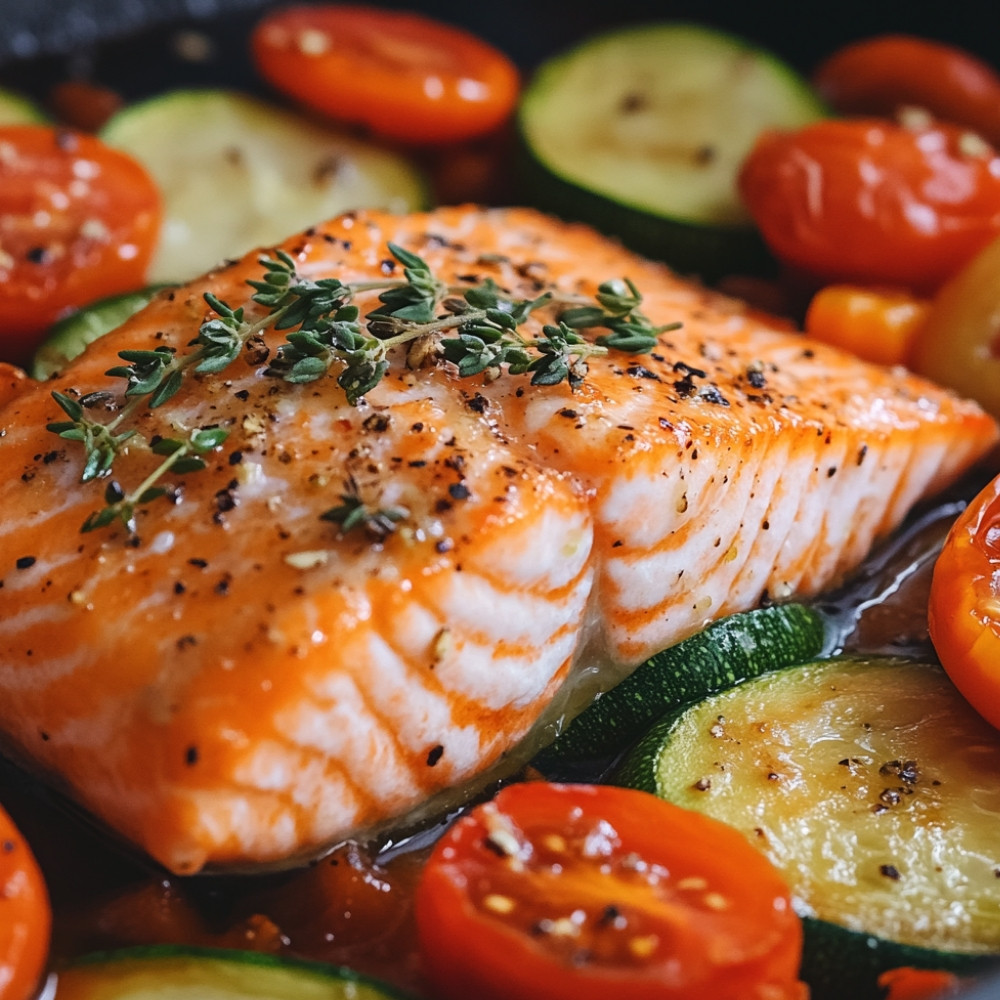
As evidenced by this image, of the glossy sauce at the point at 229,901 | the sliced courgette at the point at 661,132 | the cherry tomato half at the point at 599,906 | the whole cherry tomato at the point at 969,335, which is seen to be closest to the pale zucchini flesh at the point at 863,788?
the cherry tomato half at the point at 599,906

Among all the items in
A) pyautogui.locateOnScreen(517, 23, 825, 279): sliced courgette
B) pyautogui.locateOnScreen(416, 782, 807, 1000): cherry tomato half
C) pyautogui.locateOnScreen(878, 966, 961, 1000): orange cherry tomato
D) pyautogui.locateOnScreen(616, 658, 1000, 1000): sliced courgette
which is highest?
pyautogui.locateOnScreen(517, 23, 825, 279): sliced courgette

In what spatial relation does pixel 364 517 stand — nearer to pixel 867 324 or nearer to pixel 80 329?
pixel 80 329

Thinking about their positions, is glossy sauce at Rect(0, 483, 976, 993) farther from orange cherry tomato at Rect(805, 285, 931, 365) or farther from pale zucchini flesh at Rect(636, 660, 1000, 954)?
orange cherry tomato at Rect(805, 285, 931, 365)

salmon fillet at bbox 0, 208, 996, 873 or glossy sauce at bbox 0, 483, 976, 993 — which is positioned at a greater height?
salmon fillet at bbox 0, 208, 996, 873

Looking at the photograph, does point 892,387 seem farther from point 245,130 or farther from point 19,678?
point 245,130

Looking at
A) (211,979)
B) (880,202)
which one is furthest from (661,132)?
(211,979)

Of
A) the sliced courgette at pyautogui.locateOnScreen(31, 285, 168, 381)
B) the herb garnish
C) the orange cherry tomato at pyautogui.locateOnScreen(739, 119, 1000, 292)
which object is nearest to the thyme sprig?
the herb garnish
